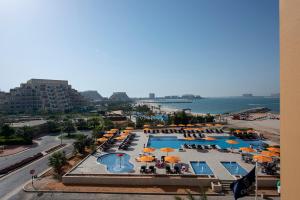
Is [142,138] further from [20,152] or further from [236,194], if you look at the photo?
[236,194]

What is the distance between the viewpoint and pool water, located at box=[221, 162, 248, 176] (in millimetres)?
20380

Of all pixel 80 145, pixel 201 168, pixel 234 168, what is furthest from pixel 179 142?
pixel 80 145

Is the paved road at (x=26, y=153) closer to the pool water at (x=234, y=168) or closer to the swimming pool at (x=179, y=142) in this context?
the swimming pool at (x=179, y=142)

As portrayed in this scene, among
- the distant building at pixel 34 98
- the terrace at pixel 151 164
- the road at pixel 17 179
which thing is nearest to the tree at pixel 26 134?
the road at pixel 17 179

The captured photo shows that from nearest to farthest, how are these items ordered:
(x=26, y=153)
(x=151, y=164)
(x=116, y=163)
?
(x=151, y=164), (x=116, y=163), (x=26, y=153)

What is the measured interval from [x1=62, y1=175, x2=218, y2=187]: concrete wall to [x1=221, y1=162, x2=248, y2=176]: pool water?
347cm

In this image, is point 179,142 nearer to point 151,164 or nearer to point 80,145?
point 151,164

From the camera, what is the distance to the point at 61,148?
3394cm

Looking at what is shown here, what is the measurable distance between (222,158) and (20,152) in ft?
94.3

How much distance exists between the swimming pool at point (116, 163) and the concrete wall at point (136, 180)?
2.41m

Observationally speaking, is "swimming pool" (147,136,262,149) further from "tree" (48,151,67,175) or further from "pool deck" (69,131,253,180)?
"tree" (48,151,67,175)

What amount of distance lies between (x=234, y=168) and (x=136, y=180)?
1006 centimetres

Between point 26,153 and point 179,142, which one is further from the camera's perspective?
point 179,142

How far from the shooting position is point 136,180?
18719 millimetres
